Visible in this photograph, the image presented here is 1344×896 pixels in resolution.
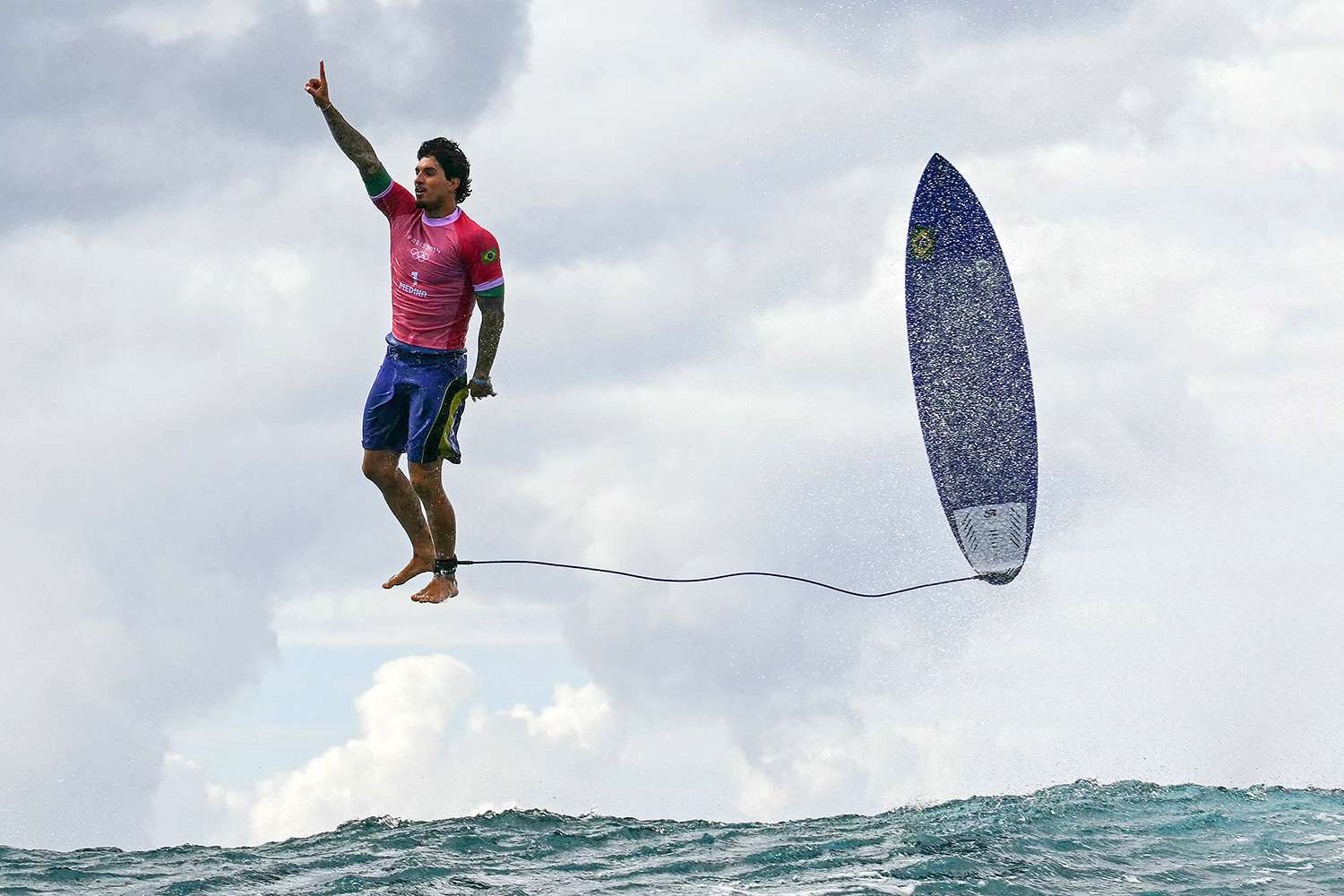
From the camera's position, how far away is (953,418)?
605 inches

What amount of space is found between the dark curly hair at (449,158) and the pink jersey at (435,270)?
1.08ft

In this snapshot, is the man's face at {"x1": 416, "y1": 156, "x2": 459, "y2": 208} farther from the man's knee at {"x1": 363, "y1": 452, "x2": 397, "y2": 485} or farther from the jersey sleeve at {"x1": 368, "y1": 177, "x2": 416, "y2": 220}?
the man's knee at {"x1": 363, "y1": 452, "x2": 397, "y2": 485}

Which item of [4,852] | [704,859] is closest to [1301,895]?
[704,859]

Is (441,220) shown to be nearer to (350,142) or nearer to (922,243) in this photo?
(350,142)

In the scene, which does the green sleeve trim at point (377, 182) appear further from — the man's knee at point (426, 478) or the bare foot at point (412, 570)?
the bare foot at point (412, 570)

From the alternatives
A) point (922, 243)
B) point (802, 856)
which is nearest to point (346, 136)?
point (922, 243)

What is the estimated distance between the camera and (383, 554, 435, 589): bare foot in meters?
12.8

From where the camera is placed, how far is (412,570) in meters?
12.9

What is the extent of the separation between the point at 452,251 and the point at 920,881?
24.5 feet

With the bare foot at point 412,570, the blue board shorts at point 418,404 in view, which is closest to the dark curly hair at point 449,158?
the blue board shorts at point 418,404

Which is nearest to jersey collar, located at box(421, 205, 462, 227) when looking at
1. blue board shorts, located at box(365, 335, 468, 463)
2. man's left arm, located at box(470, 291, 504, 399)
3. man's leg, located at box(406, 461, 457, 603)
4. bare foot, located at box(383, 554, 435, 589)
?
man's left arm, located at box(470, 291, 504, 399)

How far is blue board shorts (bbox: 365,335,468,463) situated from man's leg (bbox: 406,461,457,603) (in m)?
0.14

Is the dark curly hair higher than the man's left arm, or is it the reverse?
the dark curly hair

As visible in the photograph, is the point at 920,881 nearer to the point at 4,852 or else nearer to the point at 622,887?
the point at 622,887
